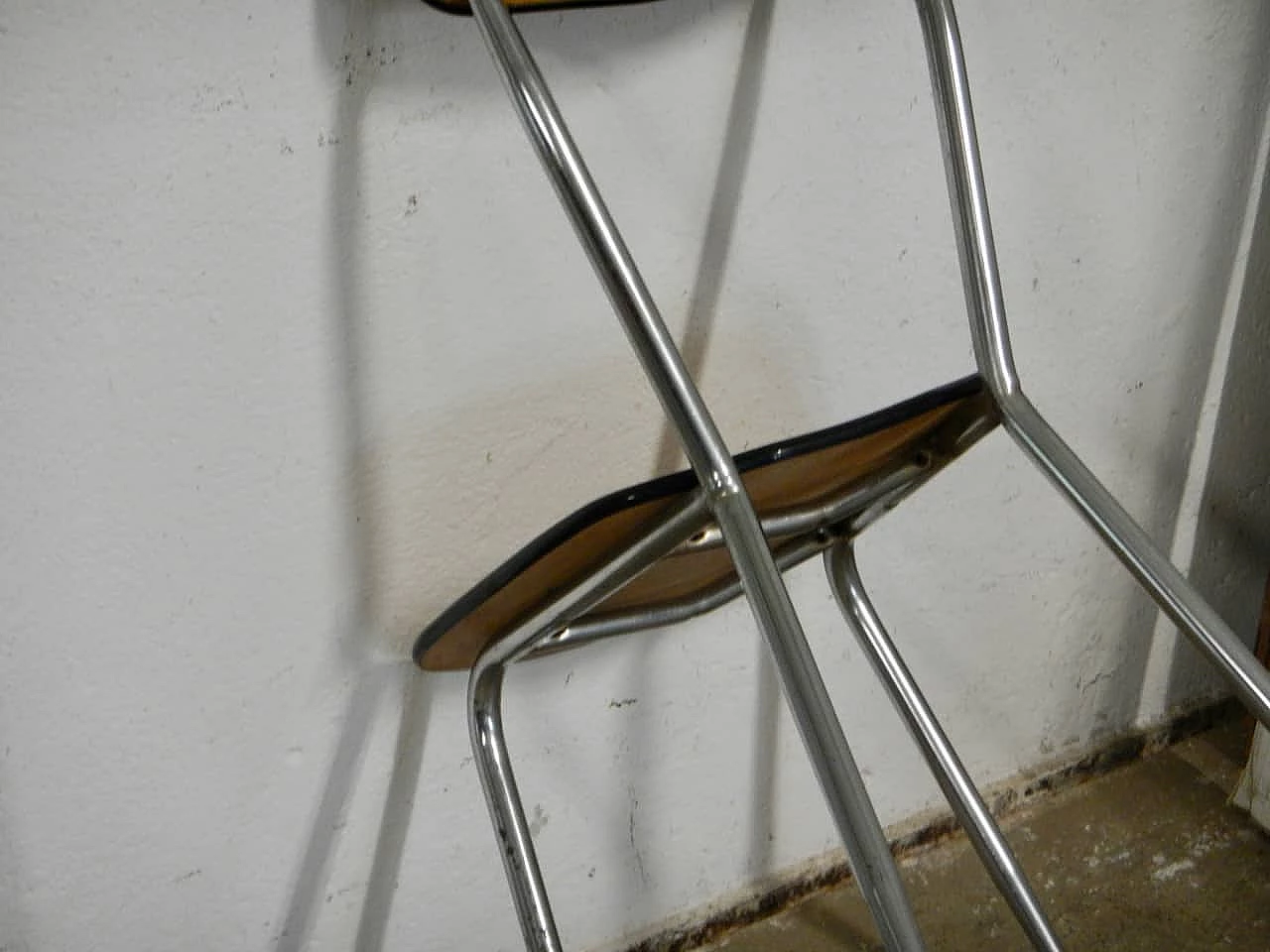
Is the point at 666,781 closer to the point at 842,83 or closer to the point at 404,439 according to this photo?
the point at 404,439

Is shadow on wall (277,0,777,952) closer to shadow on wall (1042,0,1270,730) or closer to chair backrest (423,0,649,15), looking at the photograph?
chair backrest (423,0,649,15)

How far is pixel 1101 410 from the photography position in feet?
4.32

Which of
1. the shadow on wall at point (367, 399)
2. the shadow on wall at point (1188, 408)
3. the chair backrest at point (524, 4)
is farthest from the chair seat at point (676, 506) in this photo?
the shadow on wall at point (1188, 408)

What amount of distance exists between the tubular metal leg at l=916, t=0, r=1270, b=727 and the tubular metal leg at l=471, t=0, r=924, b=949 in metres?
0.24

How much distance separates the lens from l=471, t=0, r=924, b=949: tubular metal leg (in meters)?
0.56

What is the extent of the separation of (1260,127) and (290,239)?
0.96 metres

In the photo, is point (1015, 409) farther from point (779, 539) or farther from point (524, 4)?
point (524, 4)

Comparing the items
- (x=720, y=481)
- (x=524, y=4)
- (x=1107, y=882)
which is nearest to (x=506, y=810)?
(x=720, y=481)

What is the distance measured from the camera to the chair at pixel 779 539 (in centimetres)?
60

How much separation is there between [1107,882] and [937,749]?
0.45m

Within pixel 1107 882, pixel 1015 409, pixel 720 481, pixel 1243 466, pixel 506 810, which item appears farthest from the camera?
pixel 1243 466

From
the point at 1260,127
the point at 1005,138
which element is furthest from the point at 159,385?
the point at 1260,127

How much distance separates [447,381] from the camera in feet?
3.18

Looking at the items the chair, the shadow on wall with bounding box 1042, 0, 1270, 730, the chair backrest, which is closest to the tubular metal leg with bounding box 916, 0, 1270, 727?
the chair
